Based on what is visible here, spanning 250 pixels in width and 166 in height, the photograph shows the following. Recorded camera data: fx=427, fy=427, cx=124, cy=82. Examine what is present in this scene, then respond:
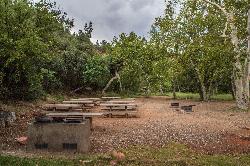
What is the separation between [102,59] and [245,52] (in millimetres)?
17259

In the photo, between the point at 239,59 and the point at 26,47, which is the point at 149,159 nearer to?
the point at 26,47

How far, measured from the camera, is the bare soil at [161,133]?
15.3 m

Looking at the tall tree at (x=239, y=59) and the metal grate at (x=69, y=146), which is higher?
the tall tree at (x=239, y=59)

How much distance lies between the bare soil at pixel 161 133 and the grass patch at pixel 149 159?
38.5 inches

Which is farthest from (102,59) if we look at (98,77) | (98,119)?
(98,119)

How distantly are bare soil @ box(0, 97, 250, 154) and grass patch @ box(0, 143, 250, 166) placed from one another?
98 cm

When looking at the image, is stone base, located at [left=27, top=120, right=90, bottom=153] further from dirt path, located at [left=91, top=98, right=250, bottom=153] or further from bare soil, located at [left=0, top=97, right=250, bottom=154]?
dirt path, located at [left=91, top=98, right=250, bottom=153]

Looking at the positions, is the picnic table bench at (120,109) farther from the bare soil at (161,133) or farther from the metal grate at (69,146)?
the metal grate at (69,146)

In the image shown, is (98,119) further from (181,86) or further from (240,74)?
(181,86)

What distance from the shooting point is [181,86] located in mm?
63188

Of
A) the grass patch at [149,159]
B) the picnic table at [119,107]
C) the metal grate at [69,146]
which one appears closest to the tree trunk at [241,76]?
the picnic table at [119,107]

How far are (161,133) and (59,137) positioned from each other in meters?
5.46

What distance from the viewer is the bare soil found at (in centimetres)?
1533

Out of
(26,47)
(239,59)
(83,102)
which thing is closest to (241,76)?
(239,59)
